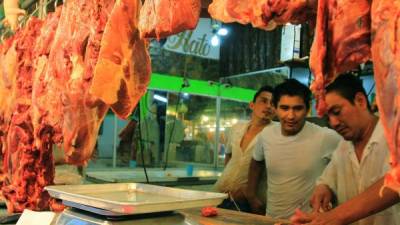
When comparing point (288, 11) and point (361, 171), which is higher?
point (288, 11)

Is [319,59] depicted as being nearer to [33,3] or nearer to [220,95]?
[33,3]

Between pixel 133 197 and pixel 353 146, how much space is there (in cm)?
132

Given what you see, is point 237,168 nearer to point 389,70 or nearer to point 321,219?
point 321,219

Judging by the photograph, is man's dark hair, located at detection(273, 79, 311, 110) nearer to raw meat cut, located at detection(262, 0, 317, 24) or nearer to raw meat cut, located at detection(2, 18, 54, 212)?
raw meat cut, located at detection(2, 18, 54, 212)

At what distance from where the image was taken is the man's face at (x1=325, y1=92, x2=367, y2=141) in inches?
96.7

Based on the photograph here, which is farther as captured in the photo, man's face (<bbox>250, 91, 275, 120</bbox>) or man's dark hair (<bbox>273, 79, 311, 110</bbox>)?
man's face (<bbox>250, 91, 275, 120</bbox>)

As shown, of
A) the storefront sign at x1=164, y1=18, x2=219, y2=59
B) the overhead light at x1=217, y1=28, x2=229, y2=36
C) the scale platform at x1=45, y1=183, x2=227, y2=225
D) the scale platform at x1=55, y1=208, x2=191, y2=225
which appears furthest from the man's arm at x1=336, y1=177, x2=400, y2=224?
the storefront sign at x1=164, y1=18, x2=219, y2=59

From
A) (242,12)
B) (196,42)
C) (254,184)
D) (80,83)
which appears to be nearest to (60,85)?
(80,83)

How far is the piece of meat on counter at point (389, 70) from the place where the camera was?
0.99 meters

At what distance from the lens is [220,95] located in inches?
396

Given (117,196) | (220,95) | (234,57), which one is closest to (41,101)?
(117,196)

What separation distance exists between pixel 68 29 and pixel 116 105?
0.70 metres

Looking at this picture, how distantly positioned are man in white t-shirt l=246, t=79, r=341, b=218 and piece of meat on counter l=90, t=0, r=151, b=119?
1.47 m

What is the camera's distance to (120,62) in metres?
2.05
